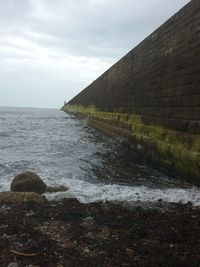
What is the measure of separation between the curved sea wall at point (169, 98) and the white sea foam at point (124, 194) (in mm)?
840

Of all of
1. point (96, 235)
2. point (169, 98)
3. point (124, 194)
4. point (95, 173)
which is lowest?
point (95, 173)

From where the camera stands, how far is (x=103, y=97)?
27672 mm

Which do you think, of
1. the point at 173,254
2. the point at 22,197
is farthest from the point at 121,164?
the point at 173,254

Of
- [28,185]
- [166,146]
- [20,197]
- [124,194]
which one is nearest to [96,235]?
[20,197]

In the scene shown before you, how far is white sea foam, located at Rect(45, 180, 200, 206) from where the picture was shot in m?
6.61

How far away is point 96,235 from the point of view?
15.4ft

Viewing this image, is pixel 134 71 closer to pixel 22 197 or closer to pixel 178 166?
pixel 178 166

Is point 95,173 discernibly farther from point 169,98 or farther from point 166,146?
point 169,98

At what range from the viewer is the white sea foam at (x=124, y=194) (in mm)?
6609

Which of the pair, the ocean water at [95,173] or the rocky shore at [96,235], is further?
the ocean water at [95,173]

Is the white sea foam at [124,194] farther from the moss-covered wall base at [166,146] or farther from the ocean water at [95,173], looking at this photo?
the moss-covered wall base at [166,146]

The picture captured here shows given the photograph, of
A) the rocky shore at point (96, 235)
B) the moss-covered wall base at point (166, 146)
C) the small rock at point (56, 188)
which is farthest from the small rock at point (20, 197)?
the moss-covered wall base at point (166, 146)

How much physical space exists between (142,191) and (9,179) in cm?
281

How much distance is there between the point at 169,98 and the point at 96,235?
6829mm
